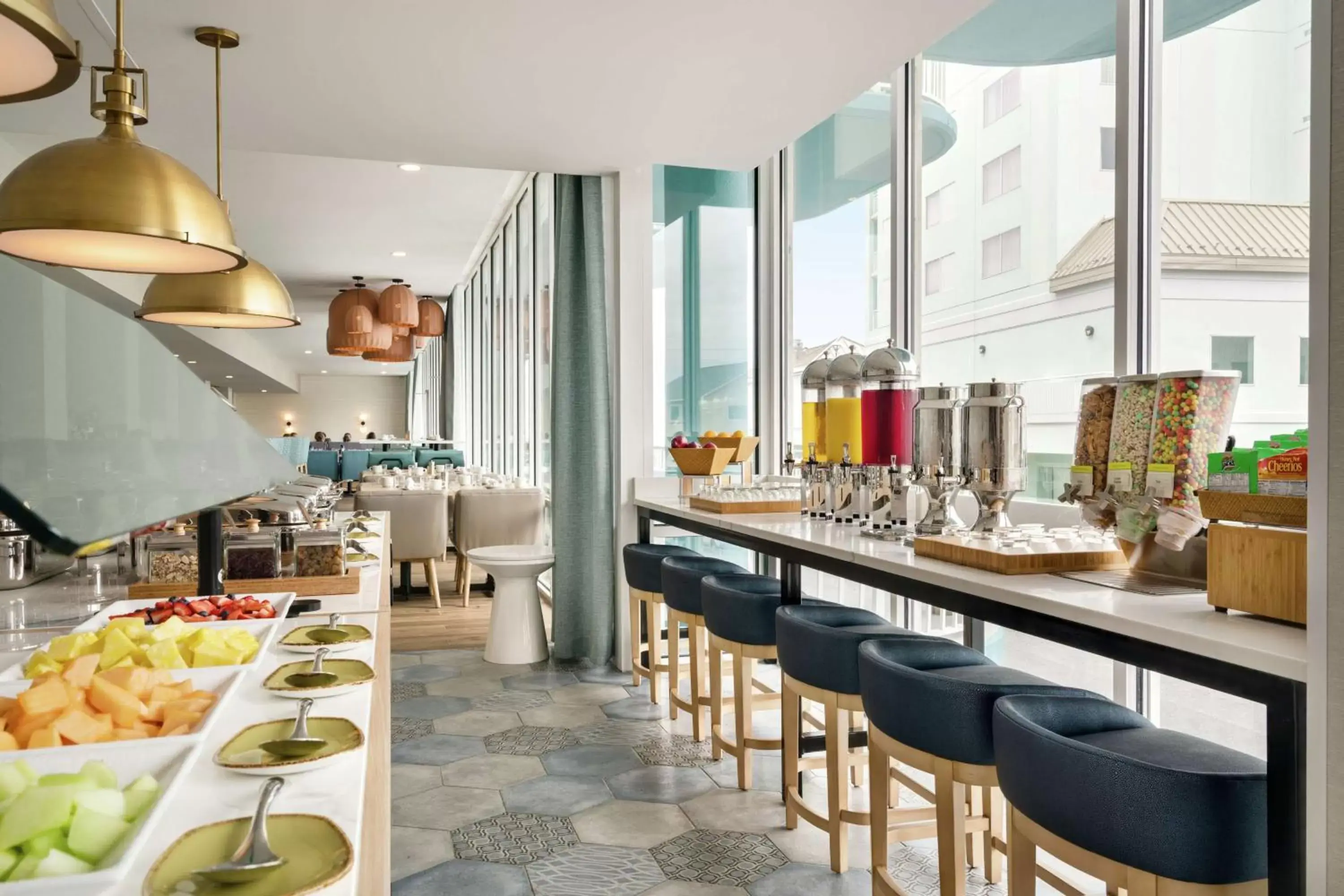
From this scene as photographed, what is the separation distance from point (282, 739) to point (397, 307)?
256 inches

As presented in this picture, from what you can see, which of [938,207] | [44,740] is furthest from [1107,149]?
[44,740]

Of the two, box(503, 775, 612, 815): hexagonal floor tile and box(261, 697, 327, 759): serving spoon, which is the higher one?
box(261, 697, 327, 759): serving spoon

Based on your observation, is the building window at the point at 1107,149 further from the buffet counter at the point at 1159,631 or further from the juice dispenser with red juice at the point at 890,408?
the buffet counter at the point at 1159,631

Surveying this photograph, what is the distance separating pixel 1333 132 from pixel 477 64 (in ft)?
8.49

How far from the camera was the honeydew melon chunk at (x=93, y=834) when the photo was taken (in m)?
0.69

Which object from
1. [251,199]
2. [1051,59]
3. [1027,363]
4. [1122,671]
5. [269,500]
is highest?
[251,199]

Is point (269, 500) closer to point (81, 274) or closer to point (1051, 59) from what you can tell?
point (1051, 59)

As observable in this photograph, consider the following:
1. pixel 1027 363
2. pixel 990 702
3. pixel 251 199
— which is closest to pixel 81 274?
pixel 251 199

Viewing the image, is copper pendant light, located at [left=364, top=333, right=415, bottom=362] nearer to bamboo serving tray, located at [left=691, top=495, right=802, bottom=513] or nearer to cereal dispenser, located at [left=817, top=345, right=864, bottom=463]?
bamboo serving tray, located at [left=691, top=495, right=802, bottom=513]

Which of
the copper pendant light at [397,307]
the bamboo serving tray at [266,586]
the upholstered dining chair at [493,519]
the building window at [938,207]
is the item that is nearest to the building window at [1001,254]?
the building window at [938,207]

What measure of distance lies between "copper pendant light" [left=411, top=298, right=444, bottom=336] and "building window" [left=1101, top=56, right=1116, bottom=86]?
20.9 feet

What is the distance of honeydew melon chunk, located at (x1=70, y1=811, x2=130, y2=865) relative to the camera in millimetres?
693

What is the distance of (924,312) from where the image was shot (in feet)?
10.9

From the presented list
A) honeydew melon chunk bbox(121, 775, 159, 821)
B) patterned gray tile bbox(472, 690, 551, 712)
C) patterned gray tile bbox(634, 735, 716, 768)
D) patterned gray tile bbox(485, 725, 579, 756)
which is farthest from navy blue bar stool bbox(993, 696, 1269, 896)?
patterned gray tile bbox(472, 690, 551, 712)
